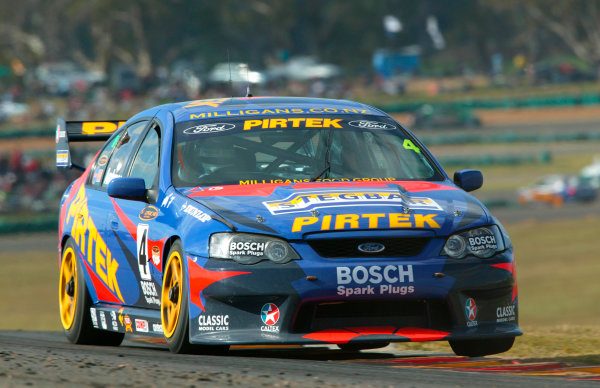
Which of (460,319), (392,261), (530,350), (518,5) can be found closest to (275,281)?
(392,261)

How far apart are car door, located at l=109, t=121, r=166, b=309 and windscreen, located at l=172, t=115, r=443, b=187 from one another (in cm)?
22

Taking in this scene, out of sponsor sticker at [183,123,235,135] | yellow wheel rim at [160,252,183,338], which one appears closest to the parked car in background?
sponsor sticker at [183,123,235,135]

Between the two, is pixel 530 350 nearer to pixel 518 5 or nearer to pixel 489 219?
pixel 489 219

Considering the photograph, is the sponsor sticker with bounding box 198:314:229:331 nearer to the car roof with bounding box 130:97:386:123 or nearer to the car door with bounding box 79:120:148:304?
the car door with bounding box 79:120:148:304

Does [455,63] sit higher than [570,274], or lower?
higher

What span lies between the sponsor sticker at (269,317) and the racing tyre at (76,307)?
6.95 feet

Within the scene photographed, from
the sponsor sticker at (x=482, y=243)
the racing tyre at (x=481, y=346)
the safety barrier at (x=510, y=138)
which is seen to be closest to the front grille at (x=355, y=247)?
the sponsor sticker at (x=482, y=243)

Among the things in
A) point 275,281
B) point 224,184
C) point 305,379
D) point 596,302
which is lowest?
point 596,302

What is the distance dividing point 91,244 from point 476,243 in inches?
101

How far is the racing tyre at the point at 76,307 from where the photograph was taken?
7633 mm

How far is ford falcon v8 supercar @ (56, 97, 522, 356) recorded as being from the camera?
5.76 m

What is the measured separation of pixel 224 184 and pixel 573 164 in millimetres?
50015

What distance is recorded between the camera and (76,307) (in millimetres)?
7730

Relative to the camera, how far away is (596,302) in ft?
73.6
